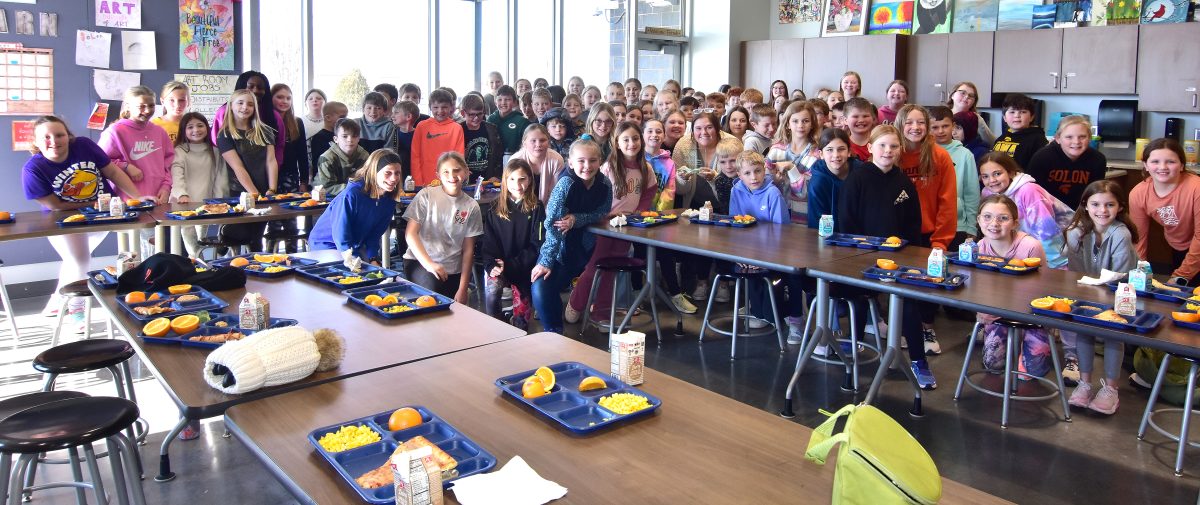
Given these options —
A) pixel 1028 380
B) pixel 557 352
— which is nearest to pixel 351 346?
pixel 557 352

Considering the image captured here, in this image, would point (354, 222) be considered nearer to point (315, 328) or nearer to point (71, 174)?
point (71, 174)

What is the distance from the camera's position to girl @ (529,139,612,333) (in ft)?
16.0

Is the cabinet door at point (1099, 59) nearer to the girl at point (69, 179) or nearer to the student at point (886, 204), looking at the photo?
the student at point (886, 204)

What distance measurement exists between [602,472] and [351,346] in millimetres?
1129

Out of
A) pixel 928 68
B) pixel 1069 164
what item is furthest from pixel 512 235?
pixel 928 68

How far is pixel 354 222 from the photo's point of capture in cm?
463

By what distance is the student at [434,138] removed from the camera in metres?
6.72

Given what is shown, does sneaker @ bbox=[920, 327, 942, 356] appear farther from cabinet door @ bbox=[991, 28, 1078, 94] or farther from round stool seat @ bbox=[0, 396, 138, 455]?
cabinet door @ bbox=[991, 28, 1078, 94]

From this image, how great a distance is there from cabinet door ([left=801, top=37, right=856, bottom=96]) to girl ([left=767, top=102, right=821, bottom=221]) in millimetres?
5405

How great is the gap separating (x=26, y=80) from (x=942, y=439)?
6.53 m

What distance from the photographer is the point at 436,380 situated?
233cm

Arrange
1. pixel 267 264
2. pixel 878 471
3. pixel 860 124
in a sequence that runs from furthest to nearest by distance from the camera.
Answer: pixel 860 124, pixel 267 264, pixel 878 471

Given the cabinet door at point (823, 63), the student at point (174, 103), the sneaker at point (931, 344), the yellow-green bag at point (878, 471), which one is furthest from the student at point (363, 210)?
the cabinet door at point (823, 63)

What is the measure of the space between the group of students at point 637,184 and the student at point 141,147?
1cm
